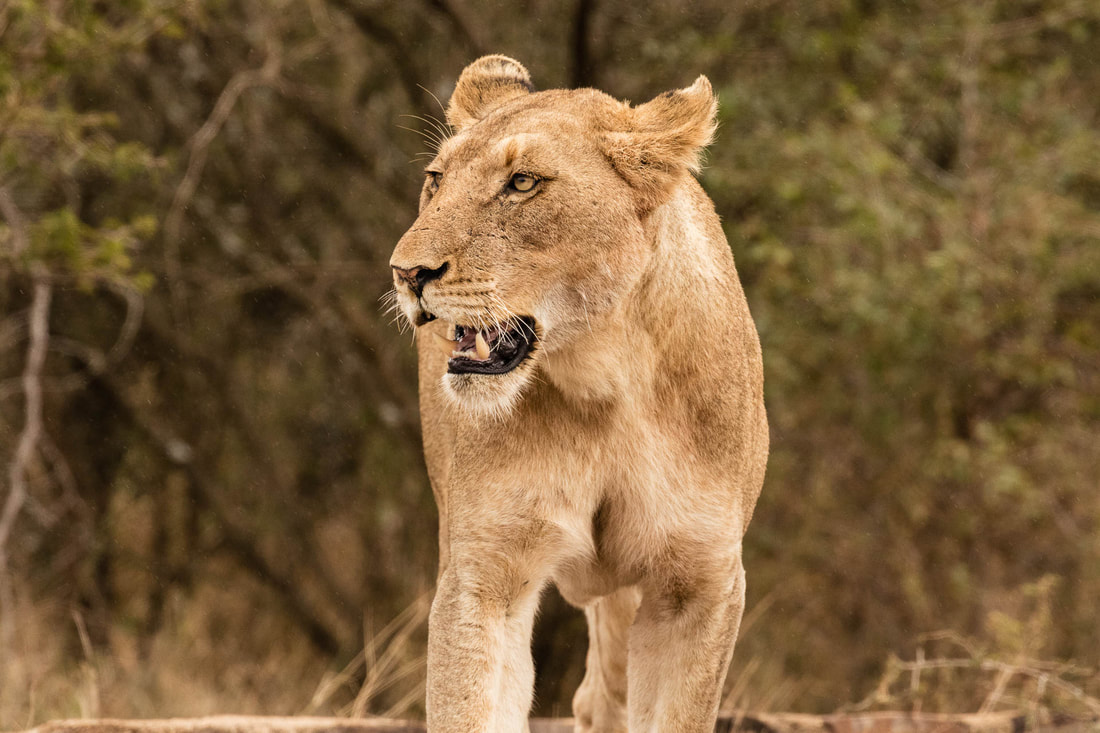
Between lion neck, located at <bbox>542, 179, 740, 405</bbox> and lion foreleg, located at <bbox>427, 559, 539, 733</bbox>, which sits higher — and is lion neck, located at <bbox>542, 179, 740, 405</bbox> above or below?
above

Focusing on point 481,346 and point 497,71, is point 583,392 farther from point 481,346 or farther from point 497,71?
point 497,71

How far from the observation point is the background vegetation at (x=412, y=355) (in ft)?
25.8

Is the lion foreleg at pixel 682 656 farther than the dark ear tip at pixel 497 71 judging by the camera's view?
No

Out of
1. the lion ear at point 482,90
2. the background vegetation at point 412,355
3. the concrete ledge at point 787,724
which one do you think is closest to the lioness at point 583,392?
the lion ear at point 482,90

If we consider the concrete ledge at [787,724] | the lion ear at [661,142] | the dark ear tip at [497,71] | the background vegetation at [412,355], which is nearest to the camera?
the lion ear at [661,142]

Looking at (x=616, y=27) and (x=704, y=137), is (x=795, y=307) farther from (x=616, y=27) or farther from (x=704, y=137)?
(x=704, y=137)

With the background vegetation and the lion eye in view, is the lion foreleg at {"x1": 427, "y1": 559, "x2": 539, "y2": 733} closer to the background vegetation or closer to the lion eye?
the lion eye

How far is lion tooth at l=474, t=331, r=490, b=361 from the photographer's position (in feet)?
10.8

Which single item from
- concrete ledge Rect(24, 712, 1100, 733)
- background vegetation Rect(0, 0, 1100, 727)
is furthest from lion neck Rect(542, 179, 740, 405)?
background vegetation Rect(0, 0, 1100, 727)

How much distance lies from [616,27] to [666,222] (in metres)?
5.04

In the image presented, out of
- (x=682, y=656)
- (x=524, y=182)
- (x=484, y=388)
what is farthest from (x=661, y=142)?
(x=682, y=656)

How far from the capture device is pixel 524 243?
3.24 metres

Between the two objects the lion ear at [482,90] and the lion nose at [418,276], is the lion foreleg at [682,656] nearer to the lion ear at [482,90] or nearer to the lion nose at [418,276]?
the lion nose at [418,276]

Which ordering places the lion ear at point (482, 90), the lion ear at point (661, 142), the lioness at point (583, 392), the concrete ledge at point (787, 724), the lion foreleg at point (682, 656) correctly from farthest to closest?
the concrete ledge at point (787, 724)
the lion ear at point (482, 90)
the lion foreleg at point (682, 656)
the lion ear at point (661, 142)
the lioness at point (583, 392)
